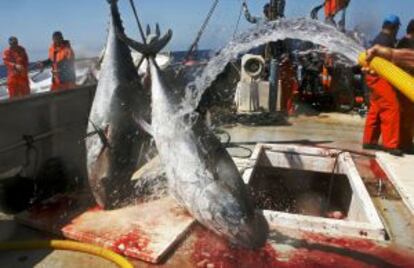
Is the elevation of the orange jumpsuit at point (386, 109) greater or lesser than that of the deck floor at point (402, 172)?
greater

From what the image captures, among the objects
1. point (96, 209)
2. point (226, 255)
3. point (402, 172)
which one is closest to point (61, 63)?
point (96, 209)

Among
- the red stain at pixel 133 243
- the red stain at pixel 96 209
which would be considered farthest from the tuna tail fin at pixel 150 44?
the red stain at pixel 133 243

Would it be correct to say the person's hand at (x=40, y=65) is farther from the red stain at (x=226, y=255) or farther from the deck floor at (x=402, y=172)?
the red stain at (x=226, y=255)

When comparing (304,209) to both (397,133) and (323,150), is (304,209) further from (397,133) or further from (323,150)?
(397,133)

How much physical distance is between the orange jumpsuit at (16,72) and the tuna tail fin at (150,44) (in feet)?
27.2

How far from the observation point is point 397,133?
21.1 ft

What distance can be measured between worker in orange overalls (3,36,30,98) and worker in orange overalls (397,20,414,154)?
1008 cm

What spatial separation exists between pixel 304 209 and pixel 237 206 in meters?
3.47

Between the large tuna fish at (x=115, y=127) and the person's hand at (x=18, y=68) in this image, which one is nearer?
the large tuna fish at (x=115, y=127)

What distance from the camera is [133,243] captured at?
153 inches

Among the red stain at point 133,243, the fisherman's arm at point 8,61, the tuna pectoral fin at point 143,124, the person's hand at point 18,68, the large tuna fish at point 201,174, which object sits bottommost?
the red stain at point 133,243

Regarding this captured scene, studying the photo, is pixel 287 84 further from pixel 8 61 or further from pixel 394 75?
pixel 8 61

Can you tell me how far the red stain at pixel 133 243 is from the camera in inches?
147

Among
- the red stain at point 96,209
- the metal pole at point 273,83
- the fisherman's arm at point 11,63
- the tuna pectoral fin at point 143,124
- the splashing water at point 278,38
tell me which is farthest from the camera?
the fisherman's arm at point 11,63
